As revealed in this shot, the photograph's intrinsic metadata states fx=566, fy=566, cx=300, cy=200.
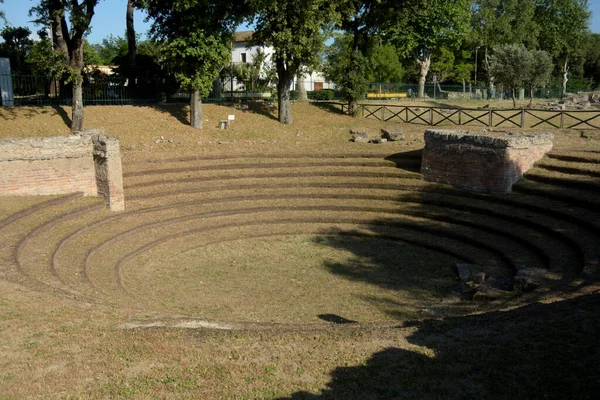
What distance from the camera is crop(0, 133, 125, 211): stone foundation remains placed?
52.7 ft

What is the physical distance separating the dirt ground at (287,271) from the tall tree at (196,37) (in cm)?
215

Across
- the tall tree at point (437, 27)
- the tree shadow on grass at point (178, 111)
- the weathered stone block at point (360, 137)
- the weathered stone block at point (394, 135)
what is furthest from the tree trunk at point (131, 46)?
the tall tree at point (437, 27)

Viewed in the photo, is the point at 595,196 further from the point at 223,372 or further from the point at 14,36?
the point at 14,36

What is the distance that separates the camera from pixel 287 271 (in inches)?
571

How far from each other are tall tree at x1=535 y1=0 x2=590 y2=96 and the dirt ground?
140ft

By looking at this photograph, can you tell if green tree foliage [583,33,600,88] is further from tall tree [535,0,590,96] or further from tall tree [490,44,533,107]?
tall tree [490,44,533,107]

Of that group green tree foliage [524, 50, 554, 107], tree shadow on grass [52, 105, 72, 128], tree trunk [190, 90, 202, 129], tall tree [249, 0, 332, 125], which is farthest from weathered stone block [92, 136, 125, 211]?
green tree foliage [524, 50, 554, 107]

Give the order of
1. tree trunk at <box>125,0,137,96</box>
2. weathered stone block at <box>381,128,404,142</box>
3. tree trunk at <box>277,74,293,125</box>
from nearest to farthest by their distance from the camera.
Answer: weathered stone block at <box>381,128,404,142</box> → tree trunk at <box>277,74,293,125</box> → tree trunk at <box>125,0,137,96</box>

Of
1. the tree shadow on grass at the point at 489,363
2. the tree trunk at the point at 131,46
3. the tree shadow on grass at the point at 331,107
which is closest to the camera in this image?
the tree shadow on grass at the point at 489,363

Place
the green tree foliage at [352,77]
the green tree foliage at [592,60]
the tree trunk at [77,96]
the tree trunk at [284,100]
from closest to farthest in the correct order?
the tree trunk at [77,96], the tree trunk at [284,100], the green tree foliage at [352,77], the green tree foliage at [592,60]

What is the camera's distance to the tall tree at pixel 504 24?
184ft

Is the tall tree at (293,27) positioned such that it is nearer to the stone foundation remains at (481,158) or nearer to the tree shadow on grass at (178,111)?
the tree shadow on grass at (178,111)

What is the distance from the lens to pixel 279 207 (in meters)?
18.7

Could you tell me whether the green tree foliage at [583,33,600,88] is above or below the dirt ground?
above
